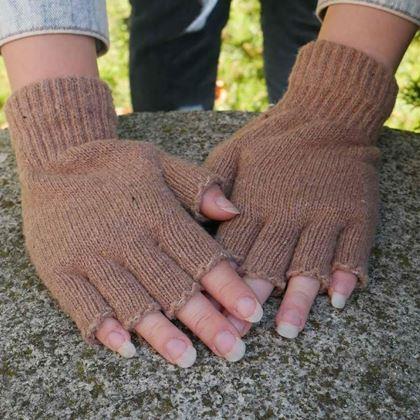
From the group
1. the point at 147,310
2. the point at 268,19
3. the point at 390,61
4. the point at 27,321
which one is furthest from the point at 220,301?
the point at 268,19

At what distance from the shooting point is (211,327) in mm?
987

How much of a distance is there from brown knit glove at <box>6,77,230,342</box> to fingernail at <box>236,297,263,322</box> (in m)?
0.09

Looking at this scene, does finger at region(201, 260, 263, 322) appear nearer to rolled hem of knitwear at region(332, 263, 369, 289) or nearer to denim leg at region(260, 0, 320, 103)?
rolled hem of knitwear at region(332, 263, 369, 289)

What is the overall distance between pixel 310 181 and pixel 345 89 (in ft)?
0.96

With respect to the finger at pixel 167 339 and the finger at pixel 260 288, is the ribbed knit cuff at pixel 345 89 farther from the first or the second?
the finger at pixel 167 339

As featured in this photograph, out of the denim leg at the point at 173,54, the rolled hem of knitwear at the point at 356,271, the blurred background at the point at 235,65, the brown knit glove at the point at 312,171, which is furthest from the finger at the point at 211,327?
the blurred background at the point at 235,65

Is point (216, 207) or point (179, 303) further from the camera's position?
point (216, 207)

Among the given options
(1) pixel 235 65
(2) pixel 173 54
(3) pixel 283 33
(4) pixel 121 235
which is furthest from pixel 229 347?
(1) pixel 235 65

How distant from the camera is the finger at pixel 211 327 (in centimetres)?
97

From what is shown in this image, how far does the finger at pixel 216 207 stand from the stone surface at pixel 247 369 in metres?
0.20

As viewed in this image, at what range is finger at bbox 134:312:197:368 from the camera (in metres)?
0.97

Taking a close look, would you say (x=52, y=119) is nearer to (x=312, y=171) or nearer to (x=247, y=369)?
(x=312, y=171)

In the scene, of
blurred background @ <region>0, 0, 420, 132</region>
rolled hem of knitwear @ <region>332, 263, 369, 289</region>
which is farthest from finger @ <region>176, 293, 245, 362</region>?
blurred background @ <region>0, 0, 420, 132</region>

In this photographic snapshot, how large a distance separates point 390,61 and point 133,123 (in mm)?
683
